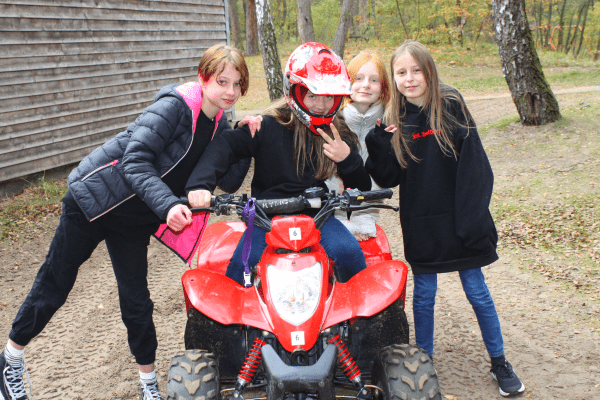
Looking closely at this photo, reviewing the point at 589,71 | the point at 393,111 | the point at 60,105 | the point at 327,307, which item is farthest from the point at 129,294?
the point at 589,71

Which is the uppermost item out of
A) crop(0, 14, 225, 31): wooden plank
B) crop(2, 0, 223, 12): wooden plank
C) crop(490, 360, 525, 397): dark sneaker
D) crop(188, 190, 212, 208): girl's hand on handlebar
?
crop(2, 0, 223, 12): wooden plank

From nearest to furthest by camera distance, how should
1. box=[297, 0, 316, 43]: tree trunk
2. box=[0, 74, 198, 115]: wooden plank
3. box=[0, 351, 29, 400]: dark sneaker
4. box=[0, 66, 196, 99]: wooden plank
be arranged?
box=[0, 351, 29, 400]: dark sneaker < box=[0, 74, 198, 115]: wooden plank < box=[0, 66, 196, 99]: wooden plank < box=[297, 0, 316, 43]: tree trunk

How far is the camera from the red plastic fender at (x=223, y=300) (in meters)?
2.38

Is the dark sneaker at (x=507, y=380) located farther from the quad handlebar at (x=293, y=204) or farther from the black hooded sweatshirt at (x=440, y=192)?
the quad handlebar at (x=293, y=204)

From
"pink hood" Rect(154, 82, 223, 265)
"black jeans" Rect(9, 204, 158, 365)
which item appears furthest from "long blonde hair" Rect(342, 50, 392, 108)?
"black jeans" Rect(9, 204, 158, 365)

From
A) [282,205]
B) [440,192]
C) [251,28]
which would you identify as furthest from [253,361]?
[251,28]

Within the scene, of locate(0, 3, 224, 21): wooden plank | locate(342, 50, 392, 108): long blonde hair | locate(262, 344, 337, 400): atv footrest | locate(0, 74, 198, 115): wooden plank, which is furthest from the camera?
locate(0, 74, 198, 115): wooden plank

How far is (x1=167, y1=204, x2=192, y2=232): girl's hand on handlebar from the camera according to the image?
2.48 metres

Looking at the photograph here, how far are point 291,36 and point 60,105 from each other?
114 feet

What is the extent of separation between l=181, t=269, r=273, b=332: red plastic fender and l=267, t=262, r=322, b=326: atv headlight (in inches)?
5.0

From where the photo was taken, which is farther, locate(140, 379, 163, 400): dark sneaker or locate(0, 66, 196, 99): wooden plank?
locate(0, 66, 196, 99): wooden plank

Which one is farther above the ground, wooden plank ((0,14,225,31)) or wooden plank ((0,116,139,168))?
wooden plank ((0,14,225,31))

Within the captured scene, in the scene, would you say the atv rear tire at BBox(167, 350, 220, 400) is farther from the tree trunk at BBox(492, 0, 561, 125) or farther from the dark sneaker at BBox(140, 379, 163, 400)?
the tree trunk at BBox(492, 0, 561, 125)

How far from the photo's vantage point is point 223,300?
2488mm
